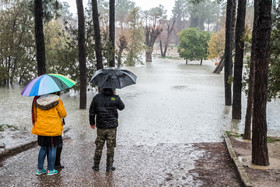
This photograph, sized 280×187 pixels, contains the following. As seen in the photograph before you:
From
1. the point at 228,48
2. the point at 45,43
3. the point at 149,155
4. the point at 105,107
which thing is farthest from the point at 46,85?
the point at 45,43

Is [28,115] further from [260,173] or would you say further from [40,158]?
[260,173]

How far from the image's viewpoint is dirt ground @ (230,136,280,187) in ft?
Result: 17.5

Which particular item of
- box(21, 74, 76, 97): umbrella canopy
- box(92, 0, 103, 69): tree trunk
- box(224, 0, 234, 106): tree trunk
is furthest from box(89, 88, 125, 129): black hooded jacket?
box(224, 0, 234, 106): tree trunk

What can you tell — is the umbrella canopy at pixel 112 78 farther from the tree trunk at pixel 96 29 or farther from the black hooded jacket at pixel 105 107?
the tree trunk at pixel 96 29

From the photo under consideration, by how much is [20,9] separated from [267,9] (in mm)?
19991

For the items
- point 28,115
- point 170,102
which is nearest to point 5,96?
point 28,115

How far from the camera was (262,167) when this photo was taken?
6113 mm

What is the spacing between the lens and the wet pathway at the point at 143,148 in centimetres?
543

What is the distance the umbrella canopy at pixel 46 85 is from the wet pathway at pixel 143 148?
1.54 metres

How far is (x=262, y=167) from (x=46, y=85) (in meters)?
4.41

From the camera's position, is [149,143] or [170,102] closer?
[149,143]

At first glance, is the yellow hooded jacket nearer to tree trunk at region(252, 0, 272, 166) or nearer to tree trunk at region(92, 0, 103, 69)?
tree trunk at region(252, 0, 272, 166)

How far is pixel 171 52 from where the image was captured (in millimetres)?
82250

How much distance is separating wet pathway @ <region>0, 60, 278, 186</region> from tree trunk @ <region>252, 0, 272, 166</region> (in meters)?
0.92
